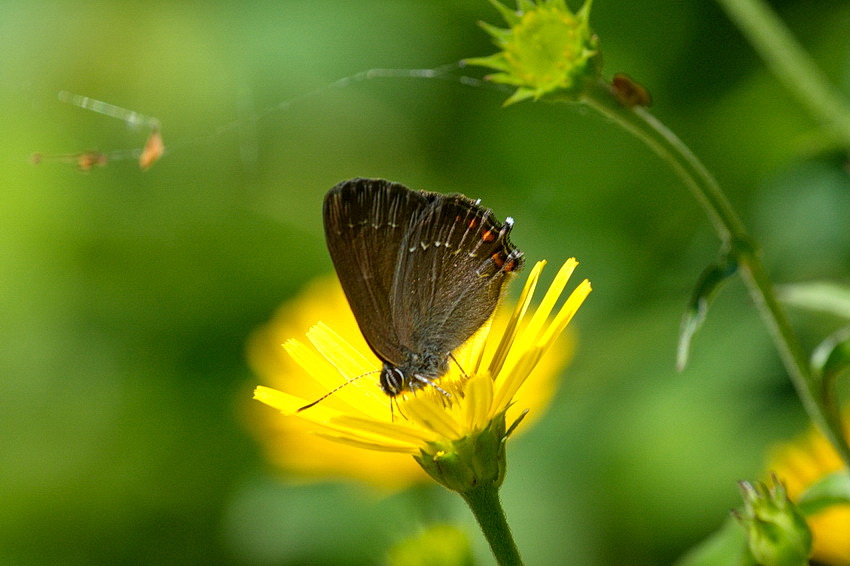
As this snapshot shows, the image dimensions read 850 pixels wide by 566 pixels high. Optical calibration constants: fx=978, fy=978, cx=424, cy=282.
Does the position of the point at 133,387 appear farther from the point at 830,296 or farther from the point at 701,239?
the point at 830,296

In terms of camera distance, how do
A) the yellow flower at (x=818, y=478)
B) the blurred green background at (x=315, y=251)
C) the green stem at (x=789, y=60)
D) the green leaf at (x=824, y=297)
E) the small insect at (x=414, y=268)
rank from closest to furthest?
the green leaf at (x=824, y=297), the small insect at (x=414, y=268), the yellow flower at (x=818, y=478), the green stem at (x=789, y=60), the blurred green background at (x=315, y=251)

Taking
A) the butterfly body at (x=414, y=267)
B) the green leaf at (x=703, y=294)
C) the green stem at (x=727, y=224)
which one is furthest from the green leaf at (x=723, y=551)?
the butterfly body at (x=414, y=267)

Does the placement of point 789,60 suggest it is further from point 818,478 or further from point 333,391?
point 333,391

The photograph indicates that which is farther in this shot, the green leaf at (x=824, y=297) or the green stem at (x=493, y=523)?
the green leaf at (x=824, y=297)

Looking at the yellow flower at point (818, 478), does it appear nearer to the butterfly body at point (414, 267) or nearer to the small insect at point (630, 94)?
the butterfly body at point (414, 267)

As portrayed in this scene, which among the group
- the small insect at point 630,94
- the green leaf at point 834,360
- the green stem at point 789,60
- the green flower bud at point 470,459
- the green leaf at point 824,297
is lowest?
the green flower bud at point 470,459

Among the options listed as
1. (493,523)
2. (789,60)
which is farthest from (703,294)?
(789,60)
